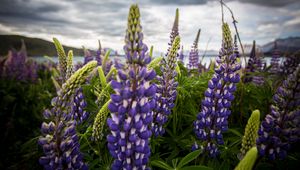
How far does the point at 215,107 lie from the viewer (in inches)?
92.7

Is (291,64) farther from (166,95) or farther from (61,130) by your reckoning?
(61,130)

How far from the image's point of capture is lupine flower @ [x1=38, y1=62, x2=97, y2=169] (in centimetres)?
164

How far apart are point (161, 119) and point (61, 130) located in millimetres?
980

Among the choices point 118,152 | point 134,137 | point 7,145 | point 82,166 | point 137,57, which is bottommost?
point 7,145

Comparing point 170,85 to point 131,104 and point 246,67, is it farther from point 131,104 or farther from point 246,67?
point 246,67

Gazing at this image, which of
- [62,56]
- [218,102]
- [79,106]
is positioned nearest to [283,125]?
[218,102]

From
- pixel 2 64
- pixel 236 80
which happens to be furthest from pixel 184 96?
pixel 2 64

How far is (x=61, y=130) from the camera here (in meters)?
1.71

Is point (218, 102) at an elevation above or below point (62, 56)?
below

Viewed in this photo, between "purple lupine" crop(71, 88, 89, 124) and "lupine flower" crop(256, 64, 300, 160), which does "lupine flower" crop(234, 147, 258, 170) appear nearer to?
"lupine flower" crop(256, 64, 300, 160)

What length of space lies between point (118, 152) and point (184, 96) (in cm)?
155

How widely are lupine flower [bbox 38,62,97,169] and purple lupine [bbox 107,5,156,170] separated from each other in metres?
0.30

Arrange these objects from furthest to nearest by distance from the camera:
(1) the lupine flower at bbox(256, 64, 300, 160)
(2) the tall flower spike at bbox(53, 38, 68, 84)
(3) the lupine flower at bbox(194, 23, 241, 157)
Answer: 1. (2) the tall flower spike at bbox(53, 38, 68, 84)
2. (3) the lupine flower at bbox(194, 23, 241, 157)
3. (1) the lupine flower at bbox(256, 64, 300, 160)

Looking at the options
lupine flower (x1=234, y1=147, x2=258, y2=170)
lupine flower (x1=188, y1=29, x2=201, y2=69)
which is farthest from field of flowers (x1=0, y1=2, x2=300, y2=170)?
lupine flower (x1=188, y1=29, x2=201, y2=69)
